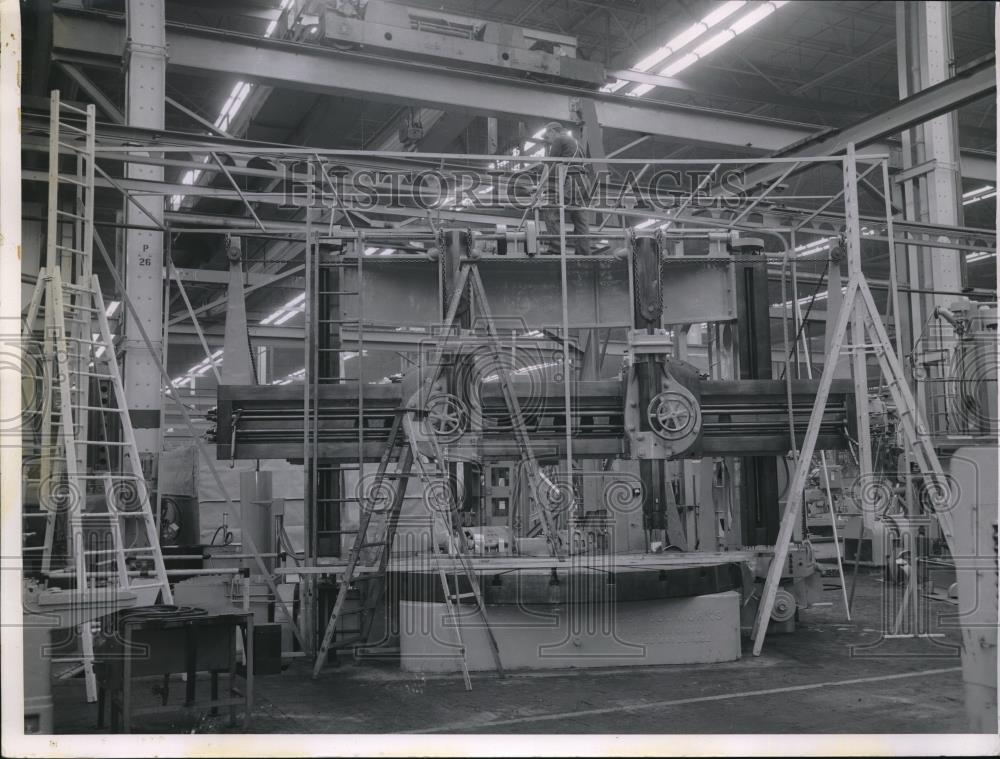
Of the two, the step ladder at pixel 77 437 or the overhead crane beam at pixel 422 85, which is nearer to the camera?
the step ladder at pixel 77 437

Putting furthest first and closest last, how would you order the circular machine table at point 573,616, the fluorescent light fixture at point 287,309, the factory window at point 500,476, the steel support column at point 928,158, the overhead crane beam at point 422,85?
1. the fluorescent light fixture at point 287,309
2. the factory window at point 500,476
3. the overhead crane beam at point 422,85
4. the steel support column at point 928,158
5. the circular machine table at point 573,616

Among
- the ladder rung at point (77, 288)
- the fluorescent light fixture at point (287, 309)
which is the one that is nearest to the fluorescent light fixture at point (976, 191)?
the fluorescent light fixture at point (287, 309)

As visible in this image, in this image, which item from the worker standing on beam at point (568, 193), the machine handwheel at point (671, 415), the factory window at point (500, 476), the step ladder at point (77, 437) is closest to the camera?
the step ladder at point (77, 437)

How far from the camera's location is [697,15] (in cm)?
1011

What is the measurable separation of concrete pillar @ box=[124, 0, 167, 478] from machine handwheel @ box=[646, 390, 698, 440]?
4.11m

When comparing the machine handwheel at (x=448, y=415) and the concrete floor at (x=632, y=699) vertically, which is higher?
the machine handwheel at (x=448, y=415)

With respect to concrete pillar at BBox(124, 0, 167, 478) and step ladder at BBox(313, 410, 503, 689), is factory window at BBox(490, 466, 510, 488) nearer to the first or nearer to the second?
concrete pillar at BBox(124, 0, 167, 478)

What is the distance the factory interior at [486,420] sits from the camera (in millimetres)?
4934

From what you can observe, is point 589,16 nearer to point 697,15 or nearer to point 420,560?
point 697,15

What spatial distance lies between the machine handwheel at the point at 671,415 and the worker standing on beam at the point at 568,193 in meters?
1.52

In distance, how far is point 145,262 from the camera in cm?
778

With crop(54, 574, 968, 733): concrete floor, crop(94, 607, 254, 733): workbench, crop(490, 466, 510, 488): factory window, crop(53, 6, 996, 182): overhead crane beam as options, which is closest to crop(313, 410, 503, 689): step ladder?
crop(54, 574, 968, 733): concrete floor

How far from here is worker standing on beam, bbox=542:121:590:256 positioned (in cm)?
775

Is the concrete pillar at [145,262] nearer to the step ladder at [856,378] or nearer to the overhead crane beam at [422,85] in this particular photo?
the overhead crane beam at [422,85]
